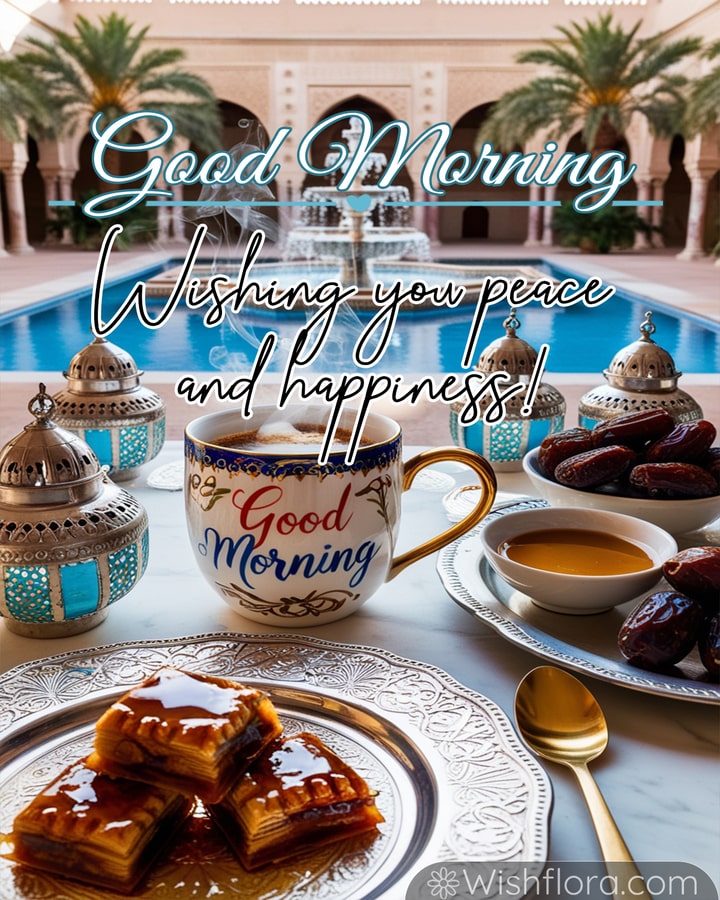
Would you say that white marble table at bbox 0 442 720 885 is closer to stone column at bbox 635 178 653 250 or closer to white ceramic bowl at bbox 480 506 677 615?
white ceramic bowl at bbox 480 506 677 615

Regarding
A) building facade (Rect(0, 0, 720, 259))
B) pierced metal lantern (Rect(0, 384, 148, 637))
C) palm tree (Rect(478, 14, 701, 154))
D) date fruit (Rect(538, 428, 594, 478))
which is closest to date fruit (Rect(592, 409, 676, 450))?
date fruit (Rect(538, 428, 594, 478))

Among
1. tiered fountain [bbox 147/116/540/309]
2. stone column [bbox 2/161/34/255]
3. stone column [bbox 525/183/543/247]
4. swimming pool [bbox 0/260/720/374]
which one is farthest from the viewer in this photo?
stone column [bbox 525/183/543/247]

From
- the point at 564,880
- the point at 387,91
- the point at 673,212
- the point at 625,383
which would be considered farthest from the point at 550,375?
the point at 673,212

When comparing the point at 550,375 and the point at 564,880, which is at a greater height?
the point at 564,880

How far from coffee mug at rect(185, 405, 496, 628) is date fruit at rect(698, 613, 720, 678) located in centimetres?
18

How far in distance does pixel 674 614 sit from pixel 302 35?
552 inches

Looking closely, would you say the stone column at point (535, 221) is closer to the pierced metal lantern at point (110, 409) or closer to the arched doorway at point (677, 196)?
the arched doorway at point (677, 196)

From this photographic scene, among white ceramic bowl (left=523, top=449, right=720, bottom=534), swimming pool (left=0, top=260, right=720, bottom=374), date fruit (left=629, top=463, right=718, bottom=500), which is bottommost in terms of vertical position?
swimming pool (left=0, top=260, right=720, bottom=374)

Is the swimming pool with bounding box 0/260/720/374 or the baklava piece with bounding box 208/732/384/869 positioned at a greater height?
the baklava piece with bounding box 208/732/384/869

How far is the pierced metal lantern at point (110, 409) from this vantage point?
36.7 inches

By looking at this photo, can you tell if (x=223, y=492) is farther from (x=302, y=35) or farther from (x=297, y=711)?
(x=302, y=35)

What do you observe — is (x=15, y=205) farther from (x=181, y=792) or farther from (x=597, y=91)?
(x=181, y=792)

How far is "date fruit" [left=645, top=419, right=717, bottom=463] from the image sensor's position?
29.7 inches

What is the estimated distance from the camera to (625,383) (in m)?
1.00
